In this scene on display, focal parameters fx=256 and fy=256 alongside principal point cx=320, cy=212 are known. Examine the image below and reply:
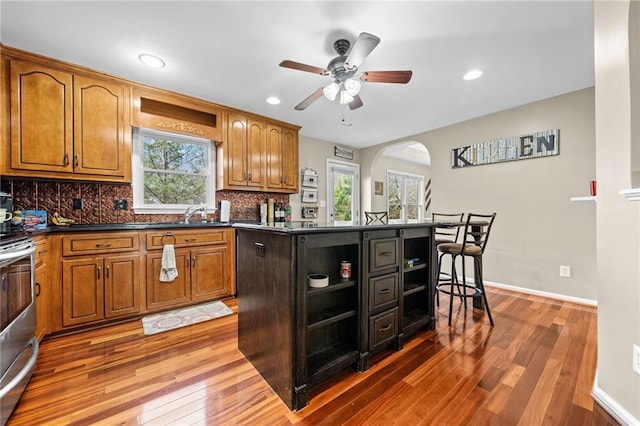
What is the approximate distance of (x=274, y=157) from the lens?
392cm

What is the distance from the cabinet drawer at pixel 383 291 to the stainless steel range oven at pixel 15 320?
1971 mm

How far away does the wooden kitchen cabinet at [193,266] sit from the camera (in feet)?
8.69

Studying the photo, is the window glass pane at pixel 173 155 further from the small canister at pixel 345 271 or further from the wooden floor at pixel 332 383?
the small canister at pixel 345 271

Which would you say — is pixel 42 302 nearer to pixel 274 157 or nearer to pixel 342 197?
pixel 274 157

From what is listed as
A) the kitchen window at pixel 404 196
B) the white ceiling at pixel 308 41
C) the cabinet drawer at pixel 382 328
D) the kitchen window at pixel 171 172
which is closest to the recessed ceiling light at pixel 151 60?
the white ceiling at pixel 308 41

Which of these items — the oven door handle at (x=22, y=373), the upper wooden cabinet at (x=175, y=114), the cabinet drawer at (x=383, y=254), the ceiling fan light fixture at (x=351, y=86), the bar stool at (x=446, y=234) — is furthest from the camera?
the upper wooden cabinet at (x=175, y=114)

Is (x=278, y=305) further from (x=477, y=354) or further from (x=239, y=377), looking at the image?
(x=477, y=354)

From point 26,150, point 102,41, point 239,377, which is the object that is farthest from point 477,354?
point 26,150

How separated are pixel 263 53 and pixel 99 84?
1.71 metres

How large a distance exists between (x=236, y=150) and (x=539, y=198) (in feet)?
13.2

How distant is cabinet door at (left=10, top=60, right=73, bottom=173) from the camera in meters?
2.18

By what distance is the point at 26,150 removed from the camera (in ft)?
7.29

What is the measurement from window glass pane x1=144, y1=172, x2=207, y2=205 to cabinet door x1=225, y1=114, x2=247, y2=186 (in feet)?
1.46

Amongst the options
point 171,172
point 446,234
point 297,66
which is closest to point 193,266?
point 171,172
